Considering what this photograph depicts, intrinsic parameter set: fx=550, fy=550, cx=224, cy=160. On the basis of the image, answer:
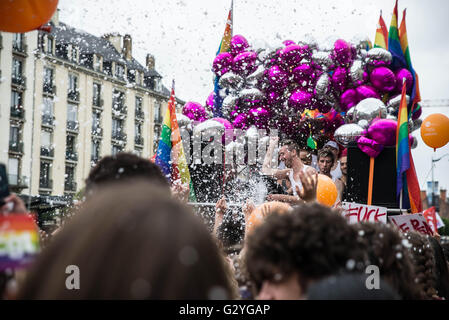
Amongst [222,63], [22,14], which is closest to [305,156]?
[222,63]

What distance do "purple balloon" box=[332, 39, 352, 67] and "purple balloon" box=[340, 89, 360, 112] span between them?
0.38m

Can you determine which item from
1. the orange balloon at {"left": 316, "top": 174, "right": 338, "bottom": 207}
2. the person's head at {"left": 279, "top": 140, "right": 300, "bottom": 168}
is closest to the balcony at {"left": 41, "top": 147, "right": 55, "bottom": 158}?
the person's head at {"left": 279, "top": 140, "right": 300, "bottom": 168}

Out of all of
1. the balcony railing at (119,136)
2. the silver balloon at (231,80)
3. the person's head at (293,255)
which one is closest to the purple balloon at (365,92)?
the silver balloon at (231,80)

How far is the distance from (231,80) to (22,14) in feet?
15.6

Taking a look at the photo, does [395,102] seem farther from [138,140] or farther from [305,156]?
[138,140]

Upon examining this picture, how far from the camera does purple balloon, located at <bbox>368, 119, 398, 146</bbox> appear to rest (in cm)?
657

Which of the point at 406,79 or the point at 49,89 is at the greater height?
the point at 49,89

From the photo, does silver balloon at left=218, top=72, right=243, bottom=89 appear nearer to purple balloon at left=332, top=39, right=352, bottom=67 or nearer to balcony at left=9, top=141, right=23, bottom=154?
purple balloon at left=332, top=39, right=352, bottom=67

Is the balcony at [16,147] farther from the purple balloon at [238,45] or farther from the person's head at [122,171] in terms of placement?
the person's head at [122,171]

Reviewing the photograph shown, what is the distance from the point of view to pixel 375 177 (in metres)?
6.76

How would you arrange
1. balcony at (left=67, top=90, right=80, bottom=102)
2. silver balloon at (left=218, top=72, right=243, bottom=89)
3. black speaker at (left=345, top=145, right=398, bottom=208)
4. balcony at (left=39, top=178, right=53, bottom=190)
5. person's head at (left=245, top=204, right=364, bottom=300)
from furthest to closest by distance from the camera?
1. balcony at (left=67, top=90, right=80, bottom=102)
2. balcony at (left=39, top=178, right=53, bottom=190)
3. silver balloon at (left=218, top=72, right=243, bottom=89)
4. black speaker at (left=345, top=145, right=398, bottom=208)
5. person's head at (left=245, top=204, right=364, bottom=300)

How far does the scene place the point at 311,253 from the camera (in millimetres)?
1366
